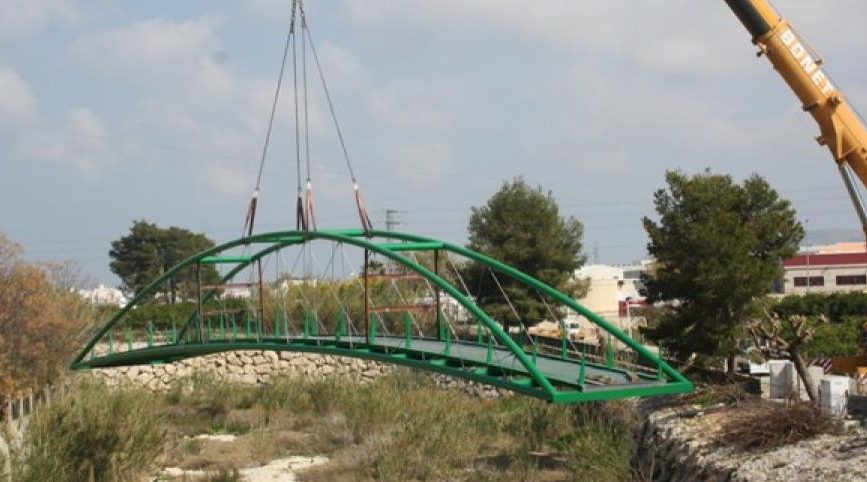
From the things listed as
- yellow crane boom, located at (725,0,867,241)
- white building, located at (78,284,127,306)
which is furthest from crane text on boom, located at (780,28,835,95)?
white building, located at (78,284,127,306)

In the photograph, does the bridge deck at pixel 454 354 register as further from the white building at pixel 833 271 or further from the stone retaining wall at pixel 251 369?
the white building at pixel 833 271

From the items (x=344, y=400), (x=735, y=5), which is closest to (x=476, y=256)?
(x=735, y=5)

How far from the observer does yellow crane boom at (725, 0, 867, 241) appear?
1836 cm

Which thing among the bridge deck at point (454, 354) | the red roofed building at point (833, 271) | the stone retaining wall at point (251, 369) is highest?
the red roofed building at point (833, 271)

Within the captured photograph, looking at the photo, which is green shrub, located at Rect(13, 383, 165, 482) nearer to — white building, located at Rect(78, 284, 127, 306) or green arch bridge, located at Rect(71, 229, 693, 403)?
green arch bridge, located at Rect(71, 229, 693, 403)

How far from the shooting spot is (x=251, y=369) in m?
34.9

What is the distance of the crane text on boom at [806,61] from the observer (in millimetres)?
18500

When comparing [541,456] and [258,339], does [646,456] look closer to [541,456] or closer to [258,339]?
[541,456]

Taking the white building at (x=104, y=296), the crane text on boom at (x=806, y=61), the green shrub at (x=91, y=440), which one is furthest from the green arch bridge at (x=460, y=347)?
the white building at (x=104, y=296)

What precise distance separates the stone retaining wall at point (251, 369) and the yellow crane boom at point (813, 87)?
699 inches

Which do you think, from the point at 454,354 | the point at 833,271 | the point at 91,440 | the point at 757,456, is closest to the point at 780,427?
the point at 757,456

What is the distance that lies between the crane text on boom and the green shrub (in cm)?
1389

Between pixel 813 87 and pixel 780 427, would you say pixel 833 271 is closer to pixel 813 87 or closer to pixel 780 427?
pixel 813 87

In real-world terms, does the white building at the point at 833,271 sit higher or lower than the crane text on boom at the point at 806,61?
lower
